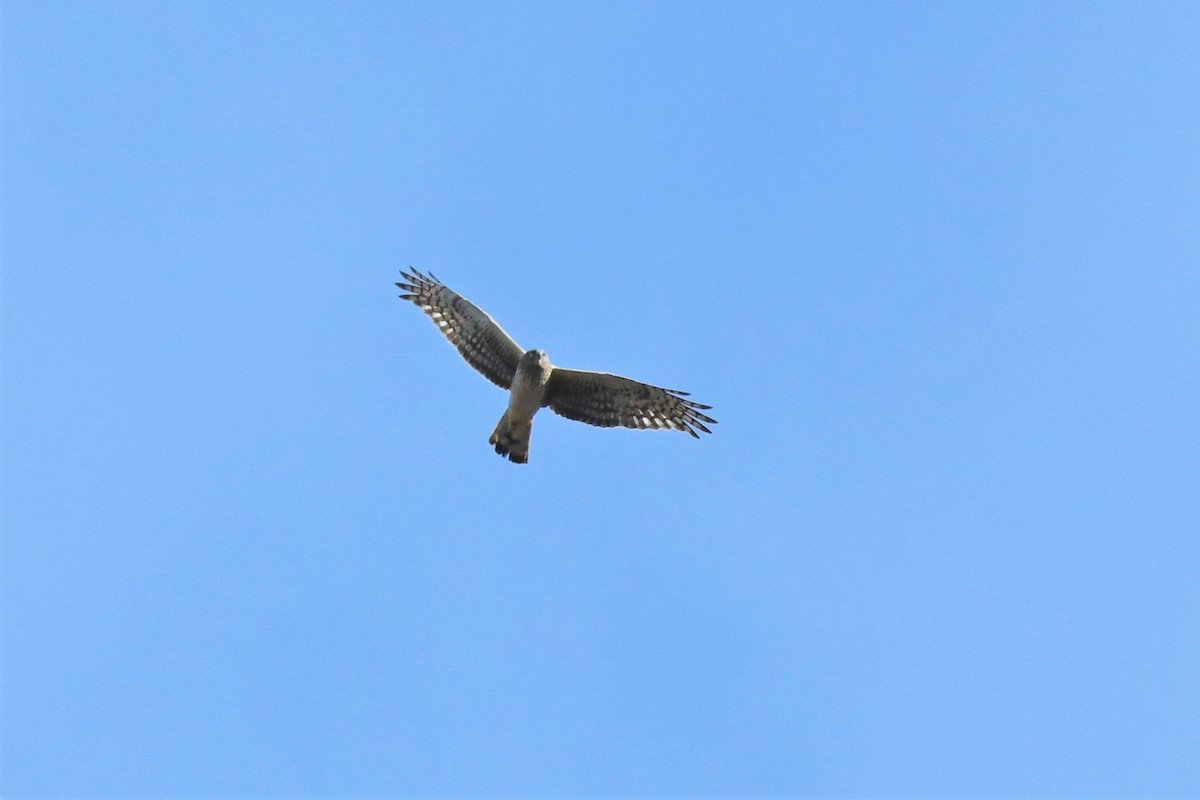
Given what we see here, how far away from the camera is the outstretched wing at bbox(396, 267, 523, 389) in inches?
476

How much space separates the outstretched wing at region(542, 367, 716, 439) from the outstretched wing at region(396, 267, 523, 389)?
2.17 ft

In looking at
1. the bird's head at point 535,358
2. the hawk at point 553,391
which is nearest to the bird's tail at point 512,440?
the hawk at point 553,391

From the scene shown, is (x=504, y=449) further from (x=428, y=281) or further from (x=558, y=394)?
(x=428, y=281)

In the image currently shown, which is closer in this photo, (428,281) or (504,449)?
(504,449)

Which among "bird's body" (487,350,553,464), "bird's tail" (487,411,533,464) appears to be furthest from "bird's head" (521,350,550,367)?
"bird's tail" (487,411,533,464)

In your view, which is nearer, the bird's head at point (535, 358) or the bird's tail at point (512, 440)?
the bird's head at point (535, 358)

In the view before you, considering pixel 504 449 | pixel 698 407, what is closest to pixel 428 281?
pixel 504 449

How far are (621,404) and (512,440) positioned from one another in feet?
4.79

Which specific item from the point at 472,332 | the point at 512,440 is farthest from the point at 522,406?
the point at 472,332

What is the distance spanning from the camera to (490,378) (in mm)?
12266

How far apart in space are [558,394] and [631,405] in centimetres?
94

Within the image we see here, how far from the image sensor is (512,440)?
1188 cm

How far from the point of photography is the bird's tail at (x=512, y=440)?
11812 millimetres

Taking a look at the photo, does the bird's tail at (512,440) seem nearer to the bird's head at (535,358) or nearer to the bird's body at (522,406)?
the bird's body at (522,406)
